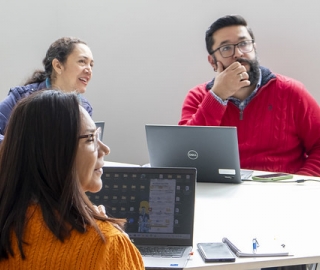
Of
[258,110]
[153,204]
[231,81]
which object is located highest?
[231,81]

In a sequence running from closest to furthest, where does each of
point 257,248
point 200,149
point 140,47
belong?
point 257,248 → point 200,149 → point 140,47

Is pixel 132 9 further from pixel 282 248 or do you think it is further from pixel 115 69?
pixel 282 248

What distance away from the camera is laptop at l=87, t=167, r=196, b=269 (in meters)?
1.44

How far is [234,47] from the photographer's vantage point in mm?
2746

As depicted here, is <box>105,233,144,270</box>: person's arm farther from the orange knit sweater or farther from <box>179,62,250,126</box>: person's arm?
<box>179,62,250,126</box>: person's arm

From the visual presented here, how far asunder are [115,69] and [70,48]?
1.65 ft

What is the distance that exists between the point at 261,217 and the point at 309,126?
40.5 inches

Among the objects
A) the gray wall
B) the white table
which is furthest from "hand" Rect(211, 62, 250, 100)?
the white table

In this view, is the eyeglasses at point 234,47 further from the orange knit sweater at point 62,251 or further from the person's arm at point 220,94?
the orange knit sweater at point 62,251

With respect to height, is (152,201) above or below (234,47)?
below

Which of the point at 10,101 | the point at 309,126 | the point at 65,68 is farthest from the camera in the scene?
the point at 65,68

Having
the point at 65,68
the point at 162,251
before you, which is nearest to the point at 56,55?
the point at 65,68

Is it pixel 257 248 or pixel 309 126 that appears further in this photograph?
pixel 309 126

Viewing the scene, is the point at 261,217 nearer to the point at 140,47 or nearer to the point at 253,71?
the point at 253,71
